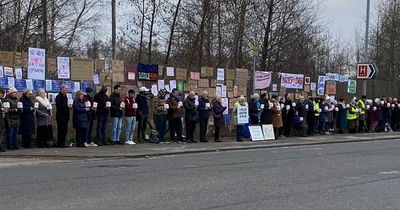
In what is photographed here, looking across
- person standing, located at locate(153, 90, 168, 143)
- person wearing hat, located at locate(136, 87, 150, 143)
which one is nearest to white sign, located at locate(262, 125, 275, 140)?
person standing, located at locate(153, 90, 168, 143)

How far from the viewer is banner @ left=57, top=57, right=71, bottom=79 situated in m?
18.7

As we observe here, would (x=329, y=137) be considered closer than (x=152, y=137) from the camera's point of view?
No

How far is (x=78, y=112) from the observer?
58.9 feet

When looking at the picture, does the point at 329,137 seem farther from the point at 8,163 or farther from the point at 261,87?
the point at 8,163

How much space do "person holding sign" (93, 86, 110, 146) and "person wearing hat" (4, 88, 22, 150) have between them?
247 cm

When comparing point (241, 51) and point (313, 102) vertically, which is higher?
point (241, 51)

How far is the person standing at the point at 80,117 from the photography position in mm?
17938

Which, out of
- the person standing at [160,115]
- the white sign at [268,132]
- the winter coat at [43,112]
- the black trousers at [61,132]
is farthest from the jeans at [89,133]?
the white sign at [268,132]

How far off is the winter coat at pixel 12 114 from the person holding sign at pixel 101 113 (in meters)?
2.46

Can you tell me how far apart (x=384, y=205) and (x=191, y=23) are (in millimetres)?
20319

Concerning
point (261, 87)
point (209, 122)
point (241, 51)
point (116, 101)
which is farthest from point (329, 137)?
point (116, 101)

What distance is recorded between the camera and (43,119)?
17.5m

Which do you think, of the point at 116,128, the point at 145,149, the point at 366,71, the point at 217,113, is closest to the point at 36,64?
the point at 116,128

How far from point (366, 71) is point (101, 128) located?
50.0 feet
